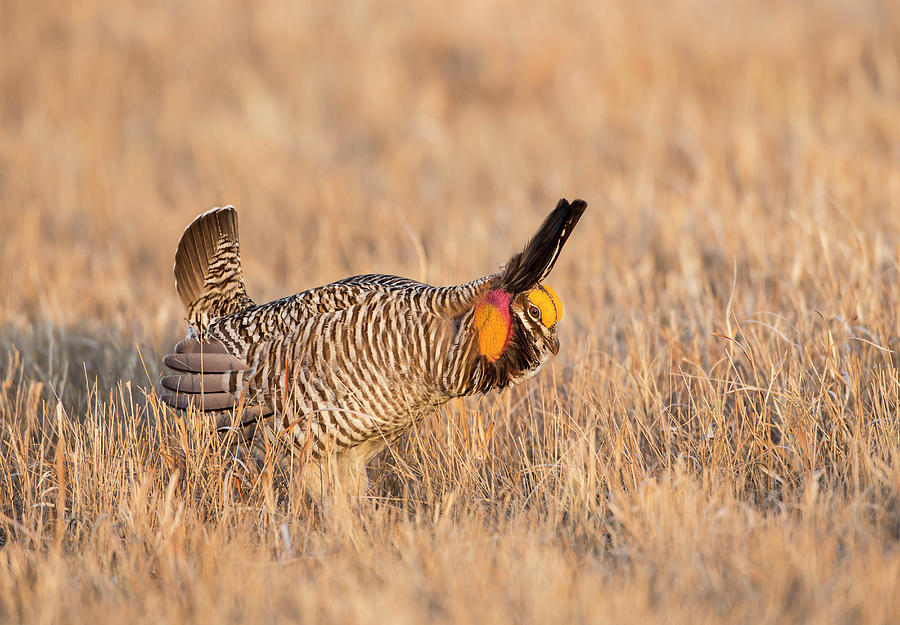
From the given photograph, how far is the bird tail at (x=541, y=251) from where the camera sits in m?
3.39

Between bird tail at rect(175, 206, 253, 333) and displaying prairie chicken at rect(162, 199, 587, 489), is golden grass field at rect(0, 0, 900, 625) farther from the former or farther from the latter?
bird tail at rect(175, 206, 253, 333)

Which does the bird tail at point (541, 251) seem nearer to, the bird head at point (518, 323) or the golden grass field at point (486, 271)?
the bird head at point (518, 323)

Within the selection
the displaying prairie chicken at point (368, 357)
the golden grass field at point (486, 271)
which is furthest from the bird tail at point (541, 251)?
the golden grass field at point (486, 271)

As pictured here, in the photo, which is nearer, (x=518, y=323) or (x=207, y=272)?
(x=518, y=323)

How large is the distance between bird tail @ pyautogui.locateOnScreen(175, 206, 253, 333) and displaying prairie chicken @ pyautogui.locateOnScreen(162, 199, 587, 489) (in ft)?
1.44

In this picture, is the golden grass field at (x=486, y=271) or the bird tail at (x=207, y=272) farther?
the bird tail at (x=207, y=272)

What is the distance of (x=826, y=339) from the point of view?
4070 mm

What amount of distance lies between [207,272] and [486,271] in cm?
277

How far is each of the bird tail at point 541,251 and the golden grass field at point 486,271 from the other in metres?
0.64

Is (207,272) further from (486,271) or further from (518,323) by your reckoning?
(486,271)

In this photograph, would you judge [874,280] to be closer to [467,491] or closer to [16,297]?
[467,491]

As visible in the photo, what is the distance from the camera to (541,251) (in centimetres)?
339

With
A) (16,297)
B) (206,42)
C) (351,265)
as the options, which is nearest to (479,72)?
(206,42)

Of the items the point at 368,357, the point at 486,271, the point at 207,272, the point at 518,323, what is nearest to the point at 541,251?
the point at 518,323
